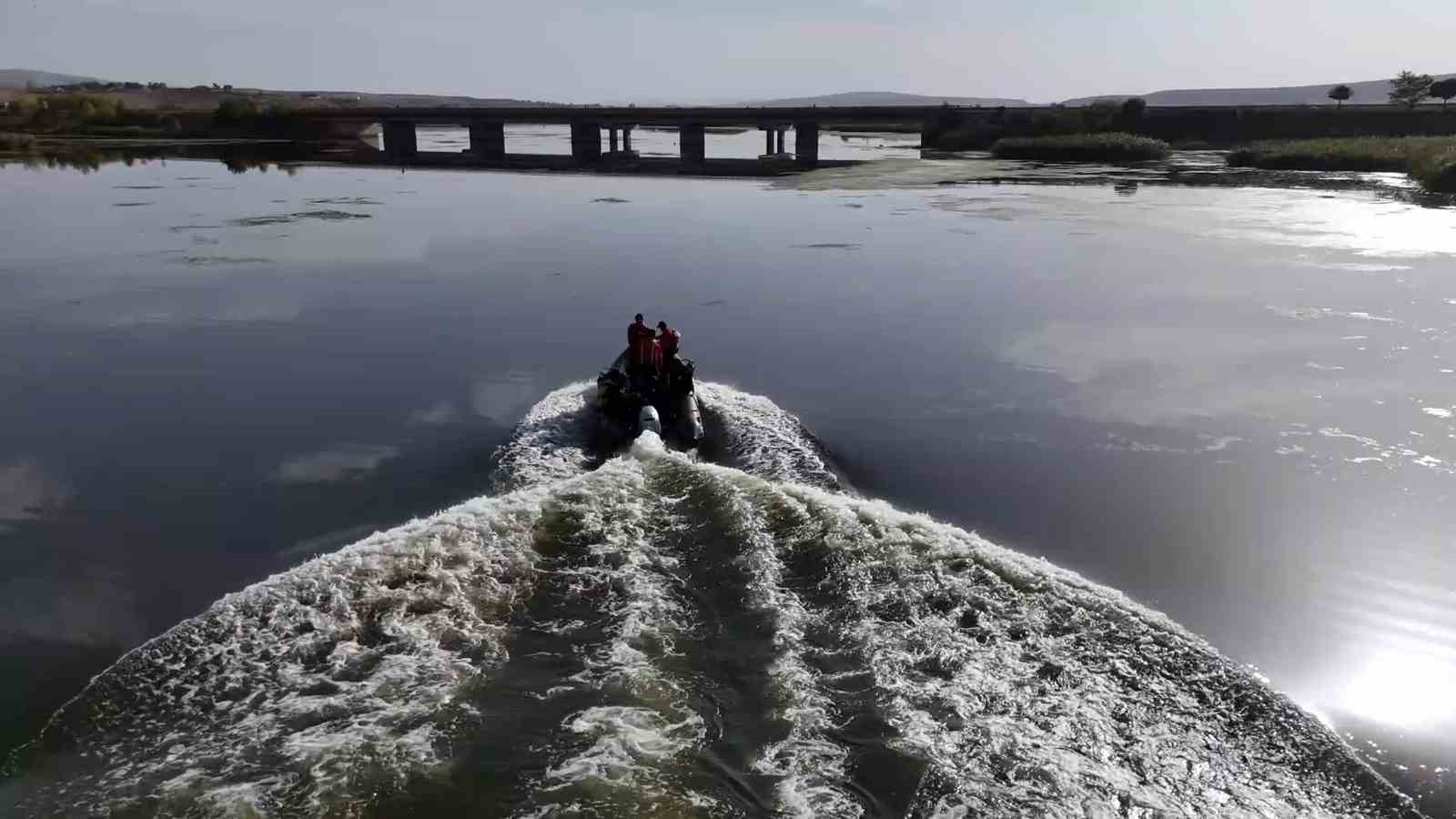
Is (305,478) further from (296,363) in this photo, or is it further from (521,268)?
(521,268)

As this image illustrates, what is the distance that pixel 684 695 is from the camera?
884cm

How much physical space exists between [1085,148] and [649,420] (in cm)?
7604

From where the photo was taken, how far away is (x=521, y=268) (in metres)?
34.9

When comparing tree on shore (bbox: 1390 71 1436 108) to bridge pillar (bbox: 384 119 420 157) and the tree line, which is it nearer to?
the tree line

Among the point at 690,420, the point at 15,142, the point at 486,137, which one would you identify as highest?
the point at 486,137

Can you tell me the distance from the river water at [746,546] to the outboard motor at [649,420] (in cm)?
123

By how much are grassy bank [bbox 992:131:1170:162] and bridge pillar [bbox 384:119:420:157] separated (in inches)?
2599

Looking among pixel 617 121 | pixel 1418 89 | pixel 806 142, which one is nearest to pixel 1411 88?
pixel 1418 89

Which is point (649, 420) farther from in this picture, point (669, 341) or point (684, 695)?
point (684, 695)

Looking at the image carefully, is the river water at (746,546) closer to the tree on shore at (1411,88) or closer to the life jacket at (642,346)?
the life jacket at (642,346)

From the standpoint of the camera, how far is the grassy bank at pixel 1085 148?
79312mm

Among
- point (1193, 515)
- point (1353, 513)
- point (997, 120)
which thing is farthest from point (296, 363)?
point (997, 120)

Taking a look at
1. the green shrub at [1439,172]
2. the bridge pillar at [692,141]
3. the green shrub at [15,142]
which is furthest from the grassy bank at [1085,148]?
the green shrub at [15,142]

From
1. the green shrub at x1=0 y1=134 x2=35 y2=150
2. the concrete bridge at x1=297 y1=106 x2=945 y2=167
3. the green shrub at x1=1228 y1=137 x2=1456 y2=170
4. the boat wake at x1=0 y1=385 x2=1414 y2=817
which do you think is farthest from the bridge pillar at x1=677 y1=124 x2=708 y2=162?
the boat wake at x1=0 y1=385 x2=1414 y2=817
